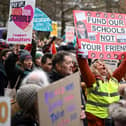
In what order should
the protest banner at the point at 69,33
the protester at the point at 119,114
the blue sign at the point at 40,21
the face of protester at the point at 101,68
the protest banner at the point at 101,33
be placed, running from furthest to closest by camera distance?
1. the protest banner at the point at 69,33
2. the blue sign at the point at 40,21
3. the protest banner at the point at 101,33
4. the face of protester at the point at 101,68
5. the protester at the point at 119,114

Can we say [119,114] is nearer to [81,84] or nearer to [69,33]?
[81,84]

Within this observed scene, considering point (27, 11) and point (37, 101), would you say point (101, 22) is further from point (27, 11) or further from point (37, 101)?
point (37, 101)

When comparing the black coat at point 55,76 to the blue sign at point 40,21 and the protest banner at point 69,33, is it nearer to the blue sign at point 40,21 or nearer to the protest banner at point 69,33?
the blue sign at point 40,21

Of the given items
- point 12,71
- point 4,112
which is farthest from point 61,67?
point 12,71

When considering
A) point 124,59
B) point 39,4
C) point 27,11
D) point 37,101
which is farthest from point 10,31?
point 39,4

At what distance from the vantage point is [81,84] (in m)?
4.84

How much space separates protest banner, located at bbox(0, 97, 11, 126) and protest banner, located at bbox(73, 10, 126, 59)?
→ 91.5 inches

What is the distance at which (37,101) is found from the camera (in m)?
2.42

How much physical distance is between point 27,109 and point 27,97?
9 cm

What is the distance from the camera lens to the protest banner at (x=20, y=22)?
618 centimetres

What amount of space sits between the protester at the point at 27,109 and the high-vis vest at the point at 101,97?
171 centimetres

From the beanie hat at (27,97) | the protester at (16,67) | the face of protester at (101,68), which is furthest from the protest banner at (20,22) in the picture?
the beanie hat at (27,97)

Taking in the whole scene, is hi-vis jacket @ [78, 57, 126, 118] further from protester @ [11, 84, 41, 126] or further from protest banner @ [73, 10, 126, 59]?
protester @ [11, 84, 41, 126]

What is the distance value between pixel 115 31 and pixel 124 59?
71 cm
